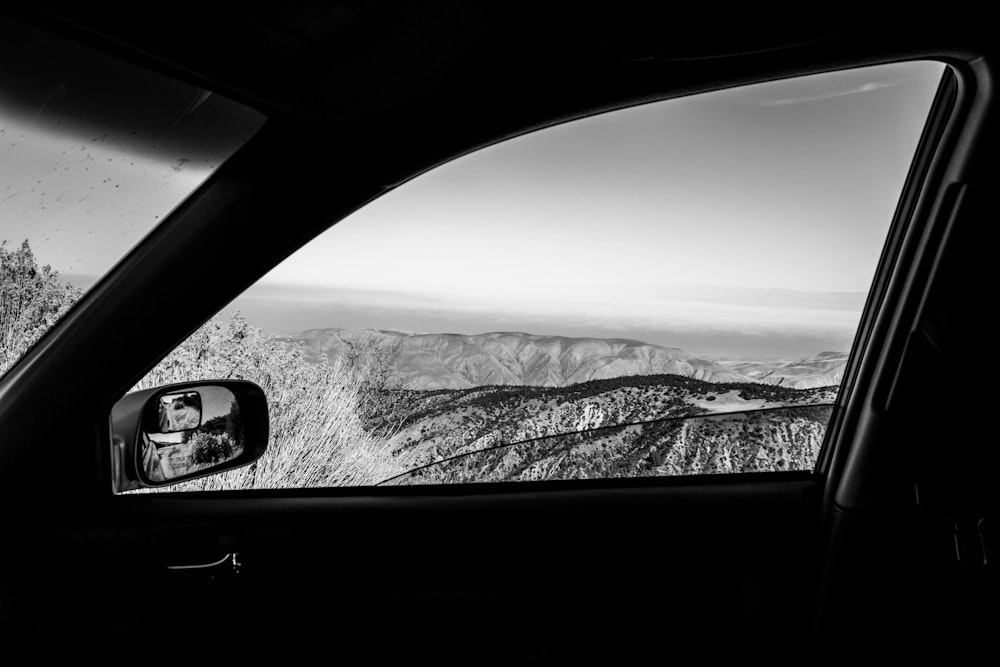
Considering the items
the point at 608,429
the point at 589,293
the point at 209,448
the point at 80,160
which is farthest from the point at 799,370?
the point at 80,160

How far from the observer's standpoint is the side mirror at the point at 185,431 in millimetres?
1889

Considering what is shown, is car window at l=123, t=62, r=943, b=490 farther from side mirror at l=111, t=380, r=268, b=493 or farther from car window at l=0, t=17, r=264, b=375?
car window at l=0, t=17, r=264, b=375

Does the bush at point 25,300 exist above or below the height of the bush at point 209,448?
above

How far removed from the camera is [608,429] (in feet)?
7.91

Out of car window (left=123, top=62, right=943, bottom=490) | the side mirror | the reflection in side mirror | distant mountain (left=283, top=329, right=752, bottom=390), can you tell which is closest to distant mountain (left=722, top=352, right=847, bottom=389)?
car window (left=123, top=62, right=943, bottom=490)

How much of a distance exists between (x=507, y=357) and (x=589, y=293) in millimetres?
301

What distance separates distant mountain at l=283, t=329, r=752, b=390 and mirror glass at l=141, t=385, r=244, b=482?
0.28 m

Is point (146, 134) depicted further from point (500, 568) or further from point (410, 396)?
point (500, 568)

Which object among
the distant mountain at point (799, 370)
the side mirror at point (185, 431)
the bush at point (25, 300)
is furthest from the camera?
the distant mountain at point (799, 370)

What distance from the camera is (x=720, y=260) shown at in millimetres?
2316

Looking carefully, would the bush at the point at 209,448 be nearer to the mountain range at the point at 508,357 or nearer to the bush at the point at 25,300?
the mountain range at the point at 508,357

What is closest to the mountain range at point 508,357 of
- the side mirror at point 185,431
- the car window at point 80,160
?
the side mirror at point 185,431

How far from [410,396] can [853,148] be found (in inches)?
57.4

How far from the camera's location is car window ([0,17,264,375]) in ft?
5.22
